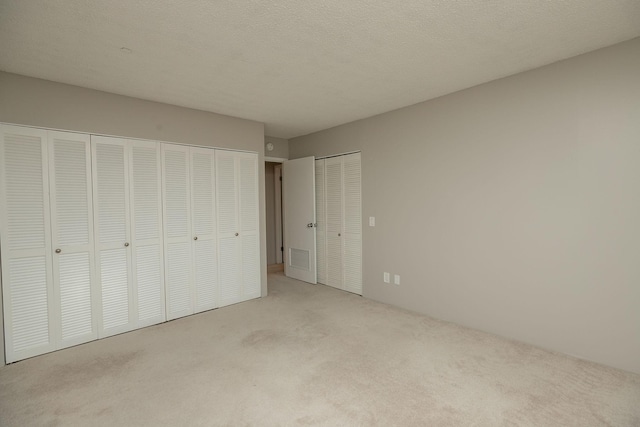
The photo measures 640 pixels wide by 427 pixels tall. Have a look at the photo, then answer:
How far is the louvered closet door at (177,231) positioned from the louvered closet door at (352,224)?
208 cm

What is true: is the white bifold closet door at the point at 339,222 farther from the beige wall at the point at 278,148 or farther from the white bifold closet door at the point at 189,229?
the white bifold closet door at the point at 189,229

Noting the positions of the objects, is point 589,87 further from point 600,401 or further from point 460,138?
point 600,401

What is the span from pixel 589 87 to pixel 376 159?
2136mm

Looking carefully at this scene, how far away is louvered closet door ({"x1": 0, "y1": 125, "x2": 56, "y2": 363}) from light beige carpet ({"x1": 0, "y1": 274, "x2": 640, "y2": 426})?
0.78 ft

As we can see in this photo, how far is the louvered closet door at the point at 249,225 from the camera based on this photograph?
409cm

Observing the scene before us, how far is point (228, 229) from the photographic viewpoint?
156 inches

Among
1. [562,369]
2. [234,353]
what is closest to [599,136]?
[562,369]

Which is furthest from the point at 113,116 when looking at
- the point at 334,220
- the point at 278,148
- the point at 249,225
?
the point at 334,220

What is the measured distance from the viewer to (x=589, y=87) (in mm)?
2410

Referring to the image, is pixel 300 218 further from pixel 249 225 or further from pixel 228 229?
pixel 228 229

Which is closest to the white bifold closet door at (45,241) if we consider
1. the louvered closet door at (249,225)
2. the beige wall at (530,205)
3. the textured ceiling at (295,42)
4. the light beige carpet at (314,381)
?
the light beige carpet at (314,381)

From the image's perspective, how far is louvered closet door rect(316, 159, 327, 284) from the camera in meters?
4.83

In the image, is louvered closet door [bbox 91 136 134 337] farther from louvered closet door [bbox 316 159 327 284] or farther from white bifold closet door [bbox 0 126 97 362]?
louvered closet door [bbox 316 159 327 284]

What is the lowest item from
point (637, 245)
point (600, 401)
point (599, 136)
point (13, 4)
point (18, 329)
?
point (600, 401)
